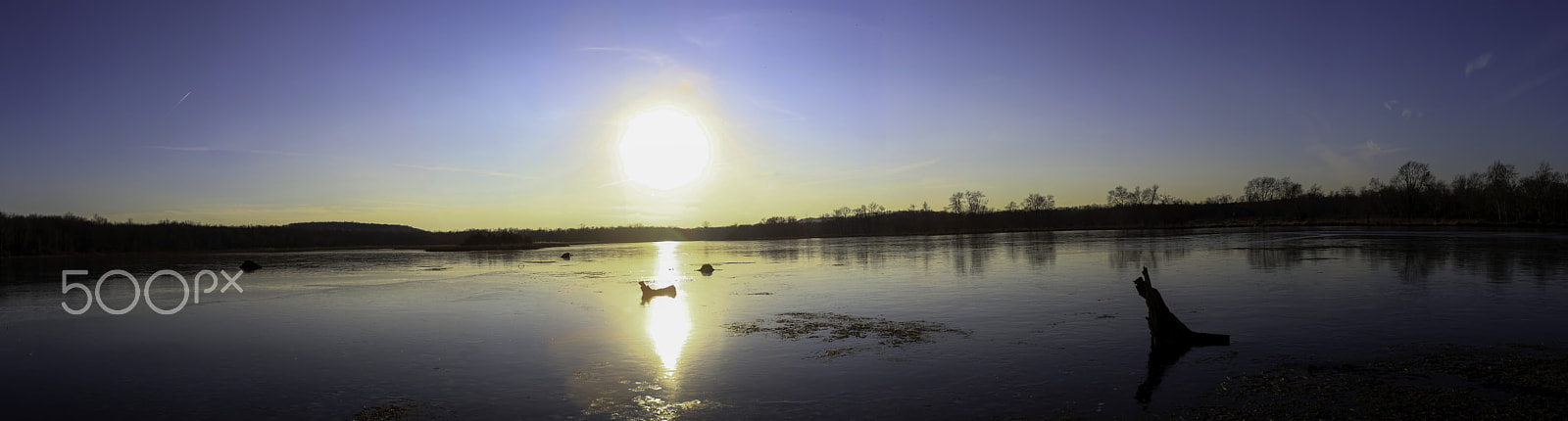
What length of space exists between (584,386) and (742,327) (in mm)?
5926

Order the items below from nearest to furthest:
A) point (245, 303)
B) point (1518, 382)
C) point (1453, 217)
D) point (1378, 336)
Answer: point (1518, 382) < point (1378, 336) < point (245, 303) < point (1453, 217)

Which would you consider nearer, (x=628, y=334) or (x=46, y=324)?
(x=628, y=334)

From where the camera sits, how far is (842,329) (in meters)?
15.1

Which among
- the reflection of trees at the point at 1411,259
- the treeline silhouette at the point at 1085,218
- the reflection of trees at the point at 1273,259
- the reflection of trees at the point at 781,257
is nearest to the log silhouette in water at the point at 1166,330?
the reflection of trees at the point at 1411,259

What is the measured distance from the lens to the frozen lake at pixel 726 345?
30.1ft

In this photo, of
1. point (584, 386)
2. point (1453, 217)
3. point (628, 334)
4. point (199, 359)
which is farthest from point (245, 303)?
point (1453, 217)

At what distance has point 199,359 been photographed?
13148 millimetres

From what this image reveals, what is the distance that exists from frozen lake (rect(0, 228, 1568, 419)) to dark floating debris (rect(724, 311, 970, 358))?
1.47ft

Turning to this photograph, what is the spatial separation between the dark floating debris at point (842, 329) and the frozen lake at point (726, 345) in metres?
0.45

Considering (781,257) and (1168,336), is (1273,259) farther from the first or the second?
(781,257)

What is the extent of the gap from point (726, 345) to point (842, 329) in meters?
2.70

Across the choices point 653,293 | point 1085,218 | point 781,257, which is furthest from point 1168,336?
point 1085,218

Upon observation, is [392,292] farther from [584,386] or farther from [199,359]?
[584,386]

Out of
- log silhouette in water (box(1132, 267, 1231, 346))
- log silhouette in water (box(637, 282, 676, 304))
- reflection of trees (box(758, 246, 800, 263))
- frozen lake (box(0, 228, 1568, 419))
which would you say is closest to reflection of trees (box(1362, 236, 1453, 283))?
frozen lake (box(0, 228, 1568, 419))
